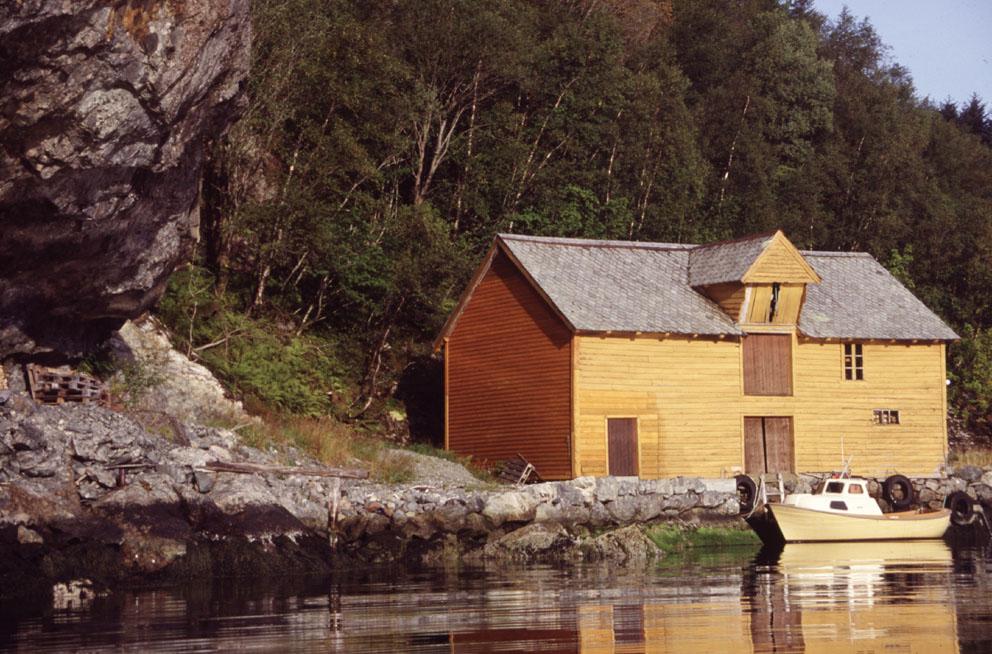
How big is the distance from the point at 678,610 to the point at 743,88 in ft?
188

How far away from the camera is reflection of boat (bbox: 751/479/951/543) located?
35062 mm

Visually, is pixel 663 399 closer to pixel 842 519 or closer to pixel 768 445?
pixel 768 445

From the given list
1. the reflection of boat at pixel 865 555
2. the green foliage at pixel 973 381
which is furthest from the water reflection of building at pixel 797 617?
the green foliage at pixel 973 381

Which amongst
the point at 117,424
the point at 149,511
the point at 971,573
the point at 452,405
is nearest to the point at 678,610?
the point at 971,573

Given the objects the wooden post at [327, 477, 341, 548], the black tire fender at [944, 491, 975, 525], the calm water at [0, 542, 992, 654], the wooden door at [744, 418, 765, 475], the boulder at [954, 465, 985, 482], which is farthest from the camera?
the boulder at [954, 465, 985, 482]

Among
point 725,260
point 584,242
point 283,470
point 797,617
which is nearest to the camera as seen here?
point 797,617

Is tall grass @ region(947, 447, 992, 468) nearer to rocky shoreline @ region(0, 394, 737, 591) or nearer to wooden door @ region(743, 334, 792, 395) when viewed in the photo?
wooden door @ region(743, 334, 792, 395)

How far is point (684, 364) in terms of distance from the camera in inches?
1617

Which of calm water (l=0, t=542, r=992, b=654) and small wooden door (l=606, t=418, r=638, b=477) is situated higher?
small wooden door (l=606, t=418, r=638, b=477)

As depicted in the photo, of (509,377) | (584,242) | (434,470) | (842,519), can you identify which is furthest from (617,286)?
(842,519)

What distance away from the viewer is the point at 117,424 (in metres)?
27.8

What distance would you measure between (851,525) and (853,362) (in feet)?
29.5

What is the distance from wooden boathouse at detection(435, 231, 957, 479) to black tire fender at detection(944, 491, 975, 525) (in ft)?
8.05

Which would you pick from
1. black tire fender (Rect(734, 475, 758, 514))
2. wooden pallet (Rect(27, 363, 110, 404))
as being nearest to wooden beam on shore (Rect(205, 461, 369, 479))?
wooden pallet (Rect(27, 363, 110, 404))
